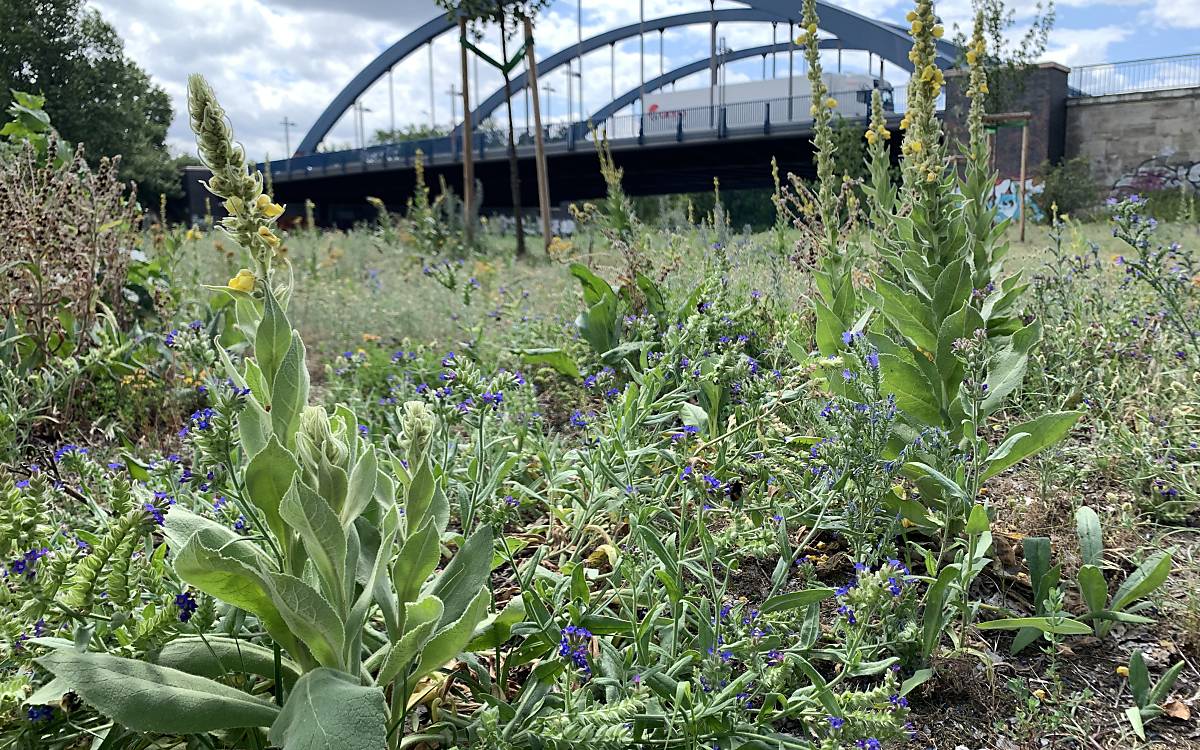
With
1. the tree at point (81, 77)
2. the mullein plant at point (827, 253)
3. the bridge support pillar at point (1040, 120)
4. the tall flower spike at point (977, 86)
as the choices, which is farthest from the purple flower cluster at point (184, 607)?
the tree at point (81, 77)

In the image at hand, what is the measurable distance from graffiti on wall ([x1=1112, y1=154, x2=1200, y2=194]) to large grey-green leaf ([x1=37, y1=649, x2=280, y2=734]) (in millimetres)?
27057

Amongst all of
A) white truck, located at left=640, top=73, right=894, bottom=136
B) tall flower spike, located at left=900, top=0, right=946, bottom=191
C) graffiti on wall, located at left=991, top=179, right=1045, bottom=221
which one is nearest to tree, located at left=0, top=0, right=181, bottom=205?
white truck, located at left=640, top=73, right=894, bottom=136

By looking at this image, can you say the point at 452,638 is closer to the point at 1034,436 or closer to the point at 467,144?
the point at 1034,436

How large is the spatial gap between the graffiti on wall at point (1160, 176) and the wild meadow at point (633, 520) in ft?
77.2

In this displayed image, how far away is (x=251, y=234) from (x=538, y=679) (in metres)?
1.01

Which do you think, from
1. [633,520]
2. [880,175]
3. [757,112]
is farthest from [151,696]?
[757,112]

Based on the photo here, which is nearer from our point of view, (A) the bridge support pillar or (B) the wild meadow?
(B) the wild meadow

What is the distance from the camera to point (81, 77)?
30.8 meters

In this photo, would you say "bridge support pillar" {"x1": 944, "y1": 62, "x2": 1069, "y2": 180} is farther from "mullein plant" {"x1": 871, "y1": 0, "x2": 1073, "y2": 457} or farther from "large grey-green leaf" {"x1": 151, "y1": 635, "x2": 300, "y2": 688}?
"large grey-green leaf" {"x1": 151, "y1": 635, "x2": 300, "y2": 688}

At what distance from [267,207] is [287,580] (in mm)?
611

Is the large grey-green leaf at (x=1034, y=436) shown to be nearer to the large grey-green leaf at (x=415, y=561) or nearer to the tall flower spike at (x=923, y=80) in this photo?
the tall flower spike at (x=923, y=80)

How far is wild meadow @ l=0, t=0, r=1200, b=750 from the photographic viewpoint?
1343mm

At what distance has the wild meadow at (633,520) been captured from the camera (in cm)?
134

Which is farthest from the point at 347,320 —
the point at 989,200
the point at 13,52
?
the point at 13,52
